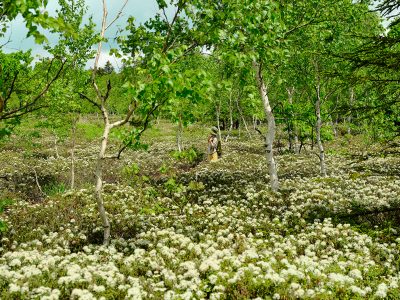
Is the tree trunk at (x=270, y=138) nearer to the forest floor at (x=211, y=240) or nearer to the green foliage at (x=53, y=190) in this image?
the forest floor at (x=211, y=240)

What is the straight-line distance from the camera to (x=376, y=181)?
18.8 m

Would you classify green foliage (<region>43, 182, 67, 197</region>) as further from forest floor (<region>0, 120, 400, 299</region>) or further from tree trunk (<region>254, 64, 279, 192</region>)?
tree trunk (<region>254, 64, 279, 192</region>)

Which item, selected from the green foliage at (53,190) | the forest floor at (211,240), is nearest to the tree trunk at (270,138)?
the forest floor at (211,240)

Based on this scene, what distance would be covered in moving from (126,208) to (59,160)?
Result: 17.2m

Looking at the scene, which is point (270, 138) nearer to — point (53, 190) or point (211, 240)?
point (211, 240)

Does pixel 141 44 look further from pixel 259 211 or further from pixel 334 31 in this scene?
pixel 334 31

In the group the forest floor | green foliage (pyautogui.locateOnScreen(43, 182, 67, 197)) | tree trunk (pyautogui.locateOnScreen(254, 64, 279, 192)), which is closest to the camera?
the forest floor

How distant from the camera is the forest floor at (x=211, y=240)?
8125 millimetres

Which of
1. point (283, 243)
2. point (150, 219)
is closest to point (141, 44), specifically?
point (150, 219)

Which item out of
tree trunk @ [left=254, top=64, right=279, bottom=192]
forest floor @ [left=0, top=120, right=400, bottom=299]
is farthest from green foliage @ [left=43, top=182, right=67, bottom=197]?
tree trunk @ [left=254, top=64, right=279, bottom=192]

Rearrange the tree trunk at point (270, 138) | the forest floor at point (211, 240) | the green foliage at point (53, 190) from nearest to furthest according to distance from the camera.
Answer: the forest floor at point (211, 240) < the tree trunk at point (270, 138) < the green foliage at point (53, 190)

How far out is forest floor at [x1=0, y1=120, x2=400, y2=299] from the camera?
8125mm

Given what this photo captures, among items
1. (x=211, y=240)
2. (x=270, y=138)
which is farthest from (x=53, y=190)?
(x=270, y=138)

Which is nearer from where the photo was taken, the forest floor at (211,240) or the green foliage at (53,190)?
the forest floor at (211,240)
